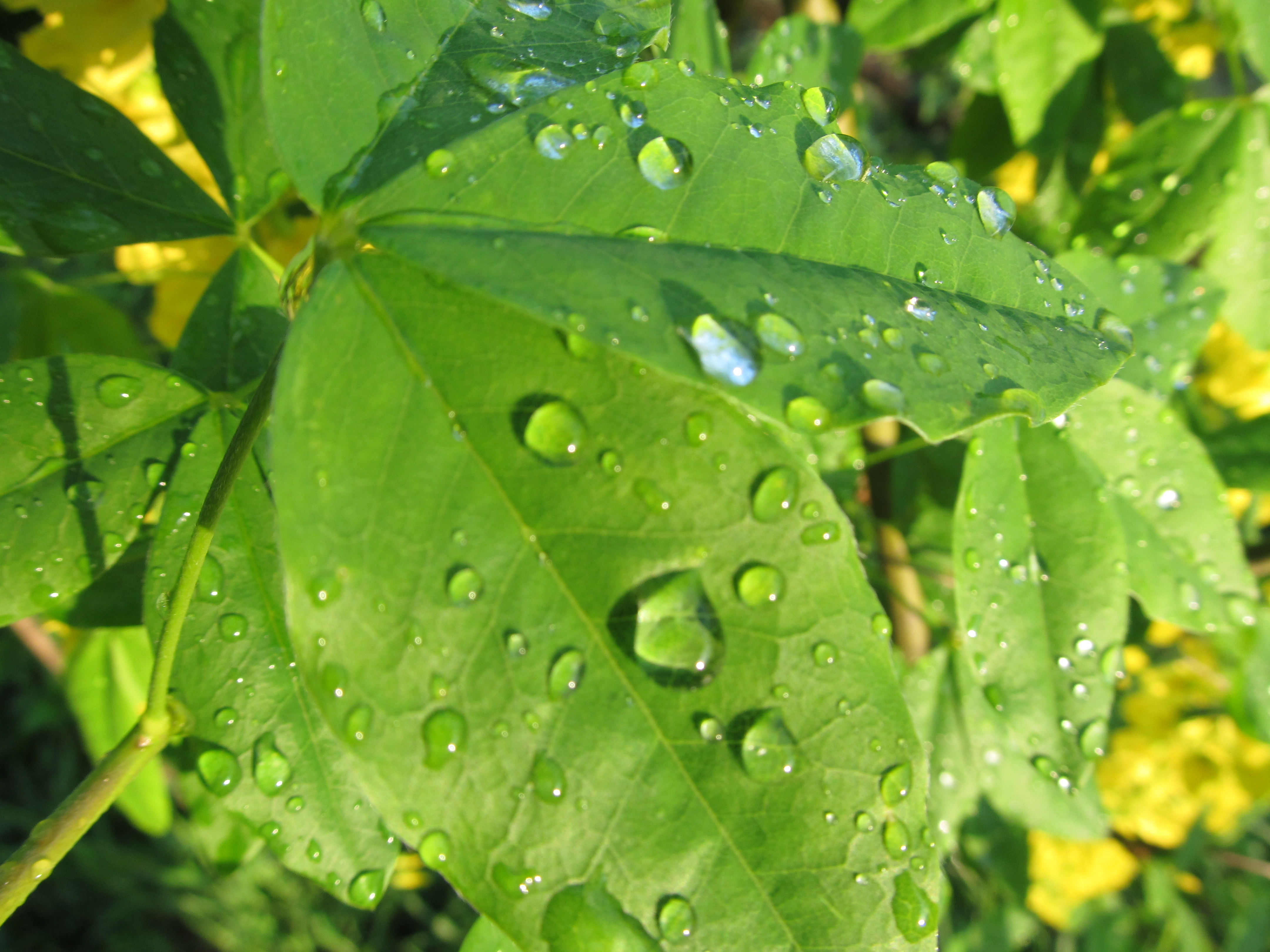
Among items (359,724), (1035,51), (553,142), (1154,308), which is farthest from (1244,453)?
(359,724)

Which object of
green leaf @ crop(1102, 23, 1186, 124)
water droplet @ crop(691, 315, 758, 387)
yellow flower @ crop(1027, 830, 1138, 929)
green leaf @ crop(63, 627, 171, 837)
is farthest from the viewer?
yellow flower @ crop(1027, 830, 1138, 929)

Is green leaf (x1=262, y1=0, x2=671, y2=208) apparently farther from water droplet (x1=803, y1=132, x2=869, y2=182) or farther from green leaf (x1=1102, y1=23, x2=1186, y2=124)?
green leaf (x1=1102, y1=23, x2=1186, y2=124)

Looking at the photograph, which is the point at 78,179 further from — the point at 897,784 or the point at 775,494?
the point at 897,784

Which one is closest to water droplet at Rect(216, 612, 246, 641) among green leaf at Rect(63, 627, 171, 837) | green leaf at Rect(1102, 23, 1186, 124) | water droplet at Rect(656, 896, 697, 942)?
water droplet at Rect(656, 896, 697, 942)

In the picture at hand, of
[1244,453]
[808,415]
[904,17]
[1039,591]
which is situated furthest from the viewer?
[904,17]

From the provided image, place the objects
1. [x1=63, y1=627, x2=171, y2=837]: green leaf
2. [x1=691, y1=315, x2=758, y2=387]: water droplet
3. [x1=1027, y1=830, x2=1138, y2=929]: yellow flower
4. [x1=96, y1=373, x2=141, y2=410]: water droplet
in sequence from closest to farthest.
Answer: [x1=691, y1=315, x2=758, y2=387]: water droplet, [x1=96, y1=373, x2=141, y2=410]: water droplet, [x1=63, y1=627, x2=171, y2=837]: green leaf, [x1=1027, y1=830, x2=1138, y2=929]: yellow flower

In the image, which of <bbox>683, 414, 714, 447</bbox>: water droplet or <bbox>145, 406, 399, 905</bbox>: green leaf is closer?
<bbox>683, 414, 714, 447</bbox>: water droplet
